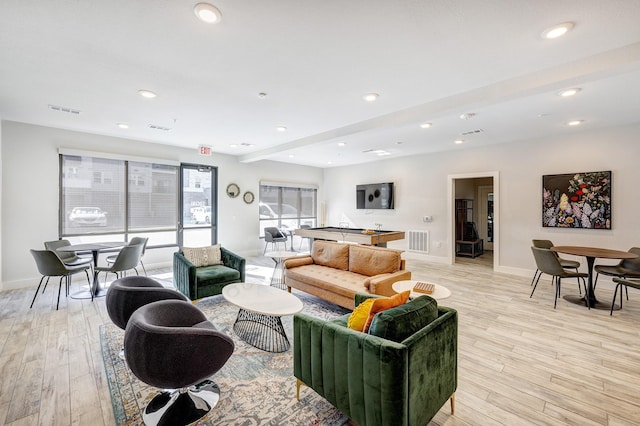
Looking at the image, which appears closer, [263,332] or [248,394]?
[248,394]

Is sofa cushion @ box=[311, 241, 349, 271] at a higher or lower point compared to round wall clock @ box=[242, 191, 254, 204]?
lower

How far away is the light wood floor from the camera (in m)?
1.94

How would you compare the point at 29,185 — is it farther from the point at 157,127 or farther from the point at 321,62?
the point at 321,62

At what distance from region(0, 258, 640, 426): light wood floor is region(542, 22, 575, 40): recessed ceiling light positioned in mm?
2741

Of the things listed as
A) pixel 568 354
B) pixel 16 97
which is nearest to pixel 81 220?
pixel 16 97

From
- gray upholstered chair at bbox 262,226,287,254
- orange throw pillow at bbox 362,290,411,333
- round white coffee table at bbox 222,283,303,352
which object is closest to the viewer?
orange throw pillow at bbox 362,290,411,333

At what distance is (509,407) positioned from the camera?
200 centimetres

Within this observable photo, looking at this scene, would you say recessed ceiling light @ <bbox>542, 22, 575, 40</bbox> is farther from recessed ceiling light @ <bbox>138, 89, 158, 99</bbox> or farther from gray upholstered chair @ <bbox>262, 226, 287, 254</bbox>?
gray upholstered chair @ <bbox>262, 226, 287, 254</bbox>

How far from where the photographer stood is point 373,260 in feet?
12.5

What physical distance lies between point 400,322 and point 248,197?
21.5ft

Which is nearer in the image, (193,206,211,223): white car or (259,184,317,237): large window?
(193,206,211,223): white car

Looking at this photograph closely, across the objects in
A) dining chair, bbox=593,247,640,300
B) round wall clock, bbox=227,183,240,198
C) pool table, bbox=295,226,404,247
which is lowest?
dining chair, bbox=593,247,640,300

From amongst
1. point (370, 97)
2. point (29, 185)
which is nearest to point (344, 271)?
point (370, 97)

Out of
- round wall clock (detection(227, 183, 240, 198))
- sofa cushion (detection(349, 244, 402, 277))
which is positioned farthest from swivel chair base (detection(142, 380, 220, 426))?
round wall clock (detection(227, 183, 240, 198))
